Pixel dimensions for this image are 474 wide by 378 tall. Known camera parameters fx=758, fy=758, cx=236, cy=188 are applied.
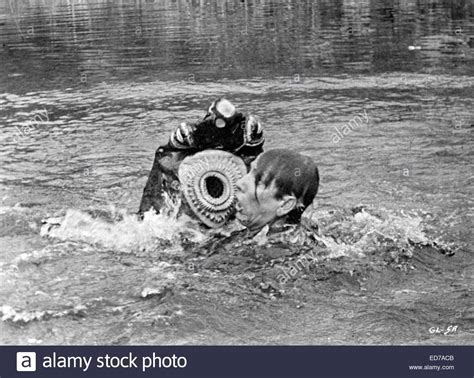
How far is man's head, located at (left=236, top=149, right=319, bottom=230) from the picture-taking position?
611 centimetres

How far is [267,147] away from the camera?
422 inches

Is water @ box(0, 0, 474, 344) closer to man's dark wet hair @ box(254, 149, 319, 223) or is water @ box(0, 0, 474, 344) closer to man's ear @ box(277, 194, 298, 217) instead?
man's ear @ box(277, 194, 298, 217)

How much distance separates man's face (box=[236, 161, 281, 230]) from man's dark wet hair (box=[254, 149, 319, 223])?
60 mm

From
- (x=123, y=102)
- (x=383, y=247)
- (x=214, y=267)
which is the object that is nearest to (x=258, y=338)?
(x=214, y=267)

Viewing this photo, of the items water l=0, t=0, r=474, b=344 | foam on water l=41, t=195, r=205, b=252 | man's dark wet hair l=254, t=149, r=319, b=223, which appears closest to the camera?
water l=0, t=0, r=474, b=344

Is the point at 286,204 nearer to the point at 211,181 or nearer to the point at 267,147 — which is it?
the point at 211,181

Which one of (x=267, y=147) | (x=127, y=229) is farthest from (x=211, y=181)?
(x=267, y=147)

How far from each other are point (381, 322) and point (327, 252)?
1229 millimetres

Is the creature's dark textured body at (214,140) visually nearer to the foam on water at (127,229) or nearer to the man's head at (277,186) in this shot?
the foam on water at (127,229)

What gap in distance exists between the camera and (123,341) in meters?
5.26

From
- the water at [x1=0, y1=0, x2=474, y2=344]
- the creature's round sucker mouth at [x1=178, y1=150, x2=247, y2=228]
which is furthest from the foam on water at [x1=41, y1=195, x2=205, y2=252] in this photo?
the creature's round sucker mouth at [x1=178, y1=150, x2=247, y2=228]

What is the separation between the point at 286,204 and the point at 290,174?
0.85 feet

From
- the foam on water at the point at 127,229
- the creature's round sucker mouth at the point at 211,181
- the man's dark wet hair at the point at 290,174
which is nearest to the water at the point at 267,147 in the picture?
the foam on water at the point at 127,229

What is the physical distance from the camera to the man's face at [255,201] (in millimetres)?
6196
